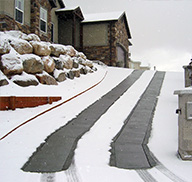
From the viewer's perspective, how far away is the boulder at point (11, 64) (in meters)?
8.66

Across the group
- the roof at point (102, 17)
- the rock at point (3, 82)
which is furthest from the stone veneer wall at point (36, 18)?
the rock at point (3, 82)

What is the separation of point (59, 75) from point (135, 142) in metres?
6.97

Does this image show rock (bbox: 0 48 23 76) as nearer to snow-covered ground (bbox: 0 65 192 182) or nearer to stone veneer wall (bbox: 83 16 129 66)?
snow-covered ground (bbox: 0 65 192 182)

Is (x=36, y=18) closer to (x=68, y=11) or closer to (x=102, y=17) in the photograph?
(x=68, y=11)

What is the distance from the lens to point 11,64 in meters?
8.87

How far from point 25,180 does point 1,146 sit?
5.33 ft

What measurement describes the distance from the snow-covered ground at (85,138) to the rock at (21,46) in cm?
195

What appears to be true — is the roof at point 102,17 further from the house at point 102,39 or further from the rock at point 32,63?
the rock at point 32,63

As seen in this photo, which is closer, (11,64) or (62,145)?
(62,145)

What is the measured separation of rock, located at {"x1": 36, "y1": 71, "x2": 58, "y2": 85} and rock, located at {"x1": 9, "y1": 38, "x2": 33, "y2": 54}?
4.16 feet

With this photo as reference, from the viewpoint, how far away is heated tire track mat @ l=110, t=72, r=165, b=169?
4090mm

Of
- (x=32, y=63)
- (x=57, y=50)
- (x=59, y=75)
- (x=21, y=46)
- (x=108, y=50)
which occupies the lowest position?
(x=59, y=75)

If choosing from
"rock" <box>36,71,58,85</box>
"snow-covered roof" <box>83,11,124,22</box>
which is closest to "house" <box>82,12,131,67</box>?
"snow-covered roof" <box>83,11,124,22</box>

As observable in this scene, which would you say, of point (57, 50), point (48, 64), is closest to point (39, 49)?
point (48, 64)
